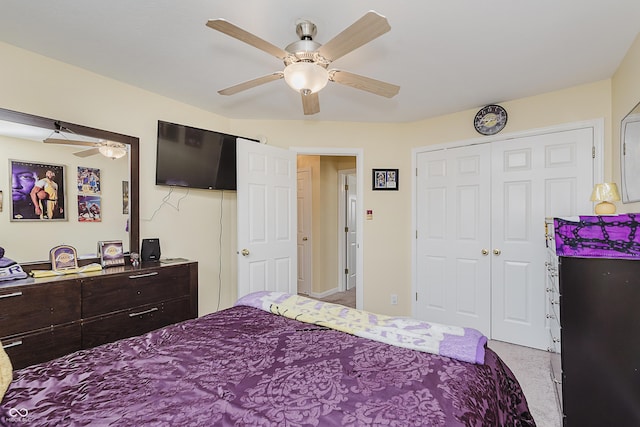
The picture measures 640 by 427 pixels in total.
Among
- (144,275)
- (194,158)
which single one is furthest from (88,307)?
(194,158)

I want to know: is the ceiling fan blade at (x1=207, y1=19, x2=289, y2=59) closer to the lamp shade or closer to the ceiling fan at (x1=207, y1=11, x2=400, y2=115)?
the ceiling fan at (x1=207, y1=11, x2=400, y2=115)

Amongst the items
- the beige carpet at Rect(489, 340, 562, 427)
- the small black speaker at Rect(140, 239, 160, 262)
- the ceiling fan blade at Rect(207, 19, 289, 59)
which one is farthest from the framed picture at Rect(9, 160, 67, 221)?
the beige carpet at Rect(489, 340, 562, 427)

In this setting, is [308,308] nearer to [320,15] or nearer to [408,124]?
[320,15]

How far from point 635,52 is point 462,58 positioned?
104cm

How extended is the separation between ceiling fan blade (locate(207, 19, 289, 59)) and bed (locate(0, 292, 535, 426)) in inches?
54.8

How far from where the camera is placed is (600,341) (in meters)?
1.64

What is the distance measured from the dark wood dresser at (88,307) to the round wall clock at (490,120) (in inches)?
121

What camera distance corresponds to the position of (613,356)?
1.61m

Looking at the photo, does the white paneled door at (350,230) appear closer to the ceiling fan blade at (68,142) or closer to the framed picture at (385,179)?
the framed picture at (385,179)

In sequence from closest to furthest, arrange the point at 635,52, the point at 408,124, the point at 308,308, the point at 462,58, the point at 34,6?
the point at 34,6
the point at 308,308
the point at 635,52
the point at 462,58
the point at 408,124

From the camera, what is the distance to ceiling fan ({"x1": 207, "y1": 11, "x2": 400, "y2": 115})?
140cm

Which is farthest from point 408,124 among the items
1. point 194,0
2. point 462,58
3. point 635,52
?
point 194,0

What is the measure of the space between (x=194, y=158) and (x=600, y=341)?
129 inches

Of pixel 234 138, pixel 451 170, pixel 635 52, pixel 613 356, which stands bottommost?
pixel 613 356
